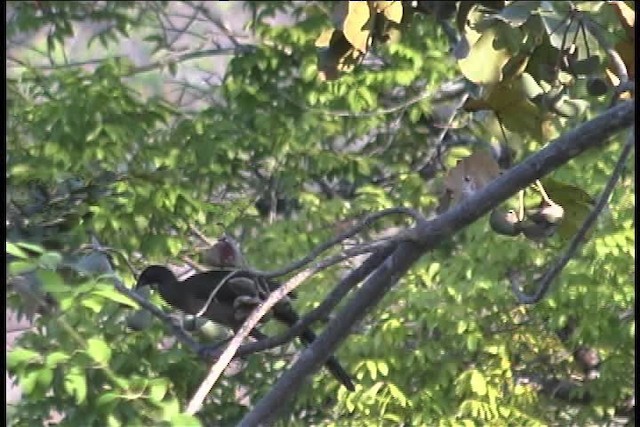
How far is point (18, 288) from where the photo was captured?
2.36ft

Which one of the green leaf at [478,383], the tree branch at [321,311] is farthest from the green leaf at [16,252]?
the green leaf at [478,383]

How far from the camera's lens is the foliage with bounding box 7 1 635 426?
111 cm

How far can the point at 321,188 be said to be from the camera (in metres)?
2.99

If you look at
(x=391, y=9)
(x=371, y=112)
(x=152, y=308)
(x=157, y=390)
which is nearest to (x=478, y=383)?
(x=371, y=112)

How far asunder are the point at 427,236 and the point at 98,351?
447 mm

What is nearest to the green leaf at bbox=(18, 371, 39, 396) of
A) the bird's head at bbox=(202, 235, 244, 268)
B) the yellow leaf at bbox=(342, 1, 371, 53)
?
the bird's head at bbox=(202, 235, 244, 268)

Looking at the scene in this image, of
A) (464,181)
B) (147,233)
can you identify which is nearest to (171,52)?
(147,233)

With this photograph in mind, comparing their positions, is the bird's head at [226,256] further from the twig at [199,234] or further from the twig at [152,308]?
the twig at [199,234]

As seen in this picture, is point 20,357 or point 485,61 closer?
point 20,357

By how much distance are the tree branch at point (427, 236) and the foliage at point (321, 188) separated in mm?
150

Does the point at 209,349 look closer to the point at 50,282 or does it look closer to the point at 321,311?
the point at 321,311

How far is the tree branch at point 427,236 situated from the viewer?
97 centimetres

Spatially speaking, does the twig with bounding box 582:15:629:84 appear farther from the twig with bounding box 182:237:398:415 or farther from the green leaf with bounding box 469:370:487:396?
the green leaf with bounding box 469:370:487:396

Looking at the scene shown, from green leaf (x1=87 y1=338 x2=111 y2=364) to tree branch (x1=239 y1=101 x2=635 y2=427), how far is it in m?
0.32
